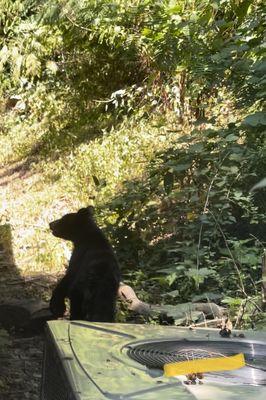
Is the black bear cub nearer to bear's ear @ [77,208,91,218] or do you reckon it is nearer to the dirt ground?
bear's ear @ [77,208,91,218]

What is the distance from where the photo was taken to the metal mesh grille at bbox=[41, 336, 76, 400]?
6.50 feet

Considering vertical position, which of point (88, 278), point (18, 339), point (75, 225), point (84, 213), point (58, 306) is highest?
point (84, 213)

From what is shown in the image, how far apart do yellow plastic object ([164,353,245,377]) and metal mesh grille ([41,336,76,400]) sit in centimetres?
30

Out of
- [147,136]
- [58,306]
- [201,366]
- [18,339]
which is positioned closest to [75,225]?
[58,306]

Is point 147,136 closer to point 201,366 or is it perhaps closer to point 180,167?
point 180,167

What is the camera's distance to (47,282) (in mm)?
8383

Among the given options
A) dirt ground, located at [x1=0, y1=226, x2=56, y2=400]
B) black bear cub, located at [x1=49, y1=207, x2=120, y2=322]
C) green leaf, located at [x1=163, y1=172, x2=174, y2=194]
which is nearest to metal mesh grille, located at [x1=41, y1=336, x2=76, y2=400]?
dirt ground, located at [x1=0, y1=226, x2=56, y2=400]

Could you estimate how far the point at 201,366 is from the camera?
6.46 ft

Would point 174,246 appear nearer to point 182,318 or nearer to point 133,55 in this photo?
point 182,318

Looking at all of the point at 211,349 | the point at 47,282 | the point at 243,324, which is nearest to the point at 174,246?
the point at 47,282

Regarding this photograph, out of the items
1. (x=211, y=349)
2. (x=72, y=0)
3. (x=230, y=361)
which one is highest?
(x=72, y=0)

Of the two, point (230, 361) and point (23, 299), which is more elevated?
point (230, 361)

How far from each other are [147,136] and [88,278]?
293 inches

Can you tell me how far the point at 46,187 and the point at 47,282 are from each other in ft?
16.1
